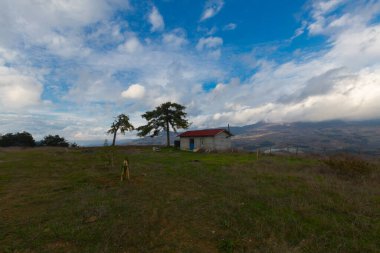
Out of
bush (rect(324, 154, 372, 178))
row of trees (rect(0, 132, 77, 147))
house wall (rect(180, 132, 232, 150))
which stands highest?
row of trees (rect(0, 132, 77, 147))

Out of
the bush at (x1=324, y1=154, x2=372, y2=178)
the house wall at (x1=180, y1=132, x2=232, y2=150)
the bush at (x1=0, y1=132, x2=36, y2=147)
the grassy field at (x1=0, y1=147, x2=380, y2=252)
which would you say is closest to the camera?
the grassy field at (x1=0, y1=147, x2=380, y2=252)

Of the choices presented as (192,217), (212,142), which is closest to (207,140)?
(212,142)

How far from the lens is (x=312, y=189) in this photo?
11812 millimetres

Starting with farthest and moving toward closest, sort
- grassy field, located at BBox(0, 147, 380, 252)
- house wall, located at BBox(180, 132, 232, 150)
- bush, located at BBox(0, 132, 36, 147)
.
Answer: bush, located at BBox(0, 132, 36, 147) → house wall, located at BBox(180, 132, 232, 150) → grassy field, located at BBox(0, 147, 380, 252)

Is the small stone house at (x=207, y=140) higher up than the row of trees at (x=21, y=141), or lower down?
lower down

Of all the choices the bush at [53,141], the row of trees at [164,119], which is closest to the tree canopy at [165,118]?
the row of trees at [164,119]

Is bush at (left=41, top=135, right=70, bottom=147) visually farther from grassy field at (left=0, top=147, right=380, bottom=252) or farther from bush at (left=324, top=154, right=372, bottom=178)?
bush at (left=324, top=154, right=372, bottom=178)

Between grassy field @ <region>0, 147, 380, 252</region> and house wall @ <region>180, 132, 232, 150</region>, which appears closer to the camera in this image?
grassy field @ <region>0, 147, 380, 252</region>

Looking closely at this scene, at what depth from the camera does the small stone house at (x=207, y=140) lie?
1738 inches

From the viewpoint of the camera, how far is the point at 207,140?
44.7m

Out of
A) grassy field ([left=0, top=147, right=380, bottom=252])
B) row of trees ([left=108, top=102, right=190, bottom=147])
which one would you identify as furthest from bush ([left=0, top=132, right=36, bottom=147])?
A: grassy field ([left=0, top=147, right=380, bottom=252])

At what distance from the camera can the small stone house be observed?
145ft

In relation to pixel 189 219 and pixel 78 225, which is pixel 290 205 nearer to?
pixel 189 219

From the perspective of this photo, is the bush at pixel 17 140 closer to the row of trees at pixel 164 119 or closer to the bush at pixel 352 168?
the row of trees at pixel 164 119
